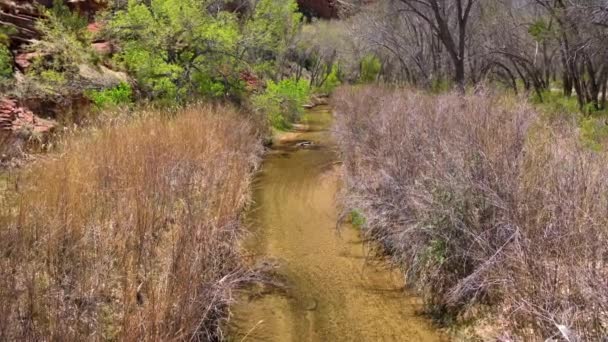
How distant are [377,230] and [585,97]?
15532mm

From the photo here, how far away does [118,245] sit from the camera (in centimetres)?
385

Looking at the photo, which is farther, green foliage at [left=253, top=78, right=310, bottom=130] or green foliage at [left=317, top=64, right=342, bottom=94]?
green foliage at [left=317, top=64, right=342, bottom=94]

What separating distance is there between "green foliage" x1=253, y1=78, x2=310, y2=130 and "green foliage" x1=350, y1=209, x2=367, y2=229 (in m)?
8.48

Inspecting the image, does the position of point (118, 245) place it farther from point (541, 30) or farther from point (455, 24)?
point (455, 24)

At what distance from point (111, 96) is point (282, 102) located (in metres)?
8.04

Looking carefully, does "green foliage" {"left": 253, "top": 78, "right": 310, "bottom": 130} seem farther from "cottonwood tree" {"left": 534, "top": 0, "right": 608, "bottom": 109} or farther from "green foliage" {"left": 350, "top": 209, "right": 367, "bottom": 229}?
"cottonwood tree" {"left": 534, "top": 0, "right": 608, "bottom": 109}

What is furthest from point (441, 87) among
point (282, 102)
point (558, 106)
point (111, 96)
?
point (111, 96)

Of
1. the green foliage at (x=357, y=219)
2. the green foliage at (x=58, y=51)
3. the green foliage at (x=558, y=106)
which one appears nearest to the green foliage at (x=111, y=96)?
the green foliage at (x=58, y=51)

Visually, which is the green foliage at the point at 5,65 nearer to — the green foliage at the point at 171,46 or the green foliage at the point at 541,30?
the green foliage at the point at 171,46

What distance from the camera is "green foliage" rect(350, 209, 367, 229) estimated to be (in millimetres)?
6873

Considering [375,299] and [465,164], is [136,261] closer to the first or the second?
[375,299]

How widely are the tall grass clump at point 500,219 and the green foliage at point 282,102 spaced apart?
897 cm

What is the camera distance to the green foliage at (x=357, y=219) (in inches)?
271

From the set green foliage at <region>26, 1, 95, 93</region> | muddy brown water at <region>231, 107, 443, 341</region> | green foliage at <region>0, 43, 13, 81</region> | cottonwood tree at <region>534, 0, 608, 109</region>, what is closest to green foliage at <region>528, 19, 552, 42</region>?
→ cottonwood tree at <region>534, 0, 608, 109</region>
